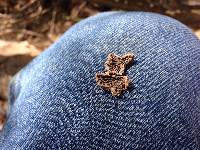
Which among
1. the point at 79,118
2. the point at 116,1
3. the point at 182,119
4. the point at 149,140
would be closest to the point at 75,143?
the point at 79,118

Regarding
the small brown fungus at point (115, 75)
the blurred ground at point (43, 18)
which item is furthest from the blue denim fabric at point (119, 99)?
the blurred ground at point (43, 18)

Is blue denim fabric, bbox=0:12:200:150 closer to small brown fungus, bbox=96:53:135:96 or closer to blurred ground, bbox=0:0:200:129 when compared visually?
small brown fungus, bbox=96:53:135:96

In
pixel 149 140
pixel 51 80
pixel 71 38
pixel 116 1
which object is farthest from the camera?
pixel 116 1

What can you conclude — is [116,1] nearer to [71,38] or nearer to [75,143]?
[71,38]

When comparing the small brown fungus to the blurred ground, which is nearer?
the small brown fungus

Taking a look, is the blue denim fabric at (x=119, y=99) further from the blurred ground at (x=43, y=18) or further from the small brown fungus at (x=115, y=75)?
the blurred ground at (x=43, y=18)

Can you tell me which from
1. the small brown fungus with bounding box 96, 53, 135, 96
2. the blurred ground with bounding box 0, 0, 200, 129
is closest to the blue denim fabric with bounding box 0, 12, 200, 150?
the small brown fungus with bounding box 96, 53, 135, 96

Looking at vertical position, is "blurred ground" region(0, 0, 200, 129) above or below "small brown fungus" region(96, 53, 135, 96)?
below

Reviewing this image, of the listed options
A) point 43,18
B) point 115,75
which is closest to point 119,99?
point 115,75
